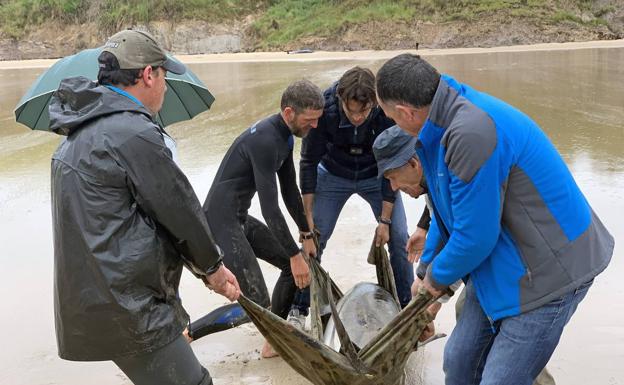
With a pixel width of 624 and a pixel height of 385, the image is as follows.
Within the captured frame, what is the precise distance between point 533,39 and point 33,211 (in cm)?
3112

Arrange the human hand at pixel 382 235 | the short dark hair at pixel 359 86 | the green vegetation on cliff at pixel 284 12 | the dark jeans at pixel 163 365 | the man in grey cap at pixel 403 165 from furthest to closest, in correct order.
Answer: the green vegetation on cliff at pixel 284 12 < the human hand at pixel 382 235 < the short dark hair at pixel 359 86 < the man in grey cap at pixel 403 165 < the dark jeans at pixel 163 365

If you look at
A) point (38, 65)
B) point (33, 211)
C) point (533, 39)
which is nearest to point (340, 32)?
point (533, 39)

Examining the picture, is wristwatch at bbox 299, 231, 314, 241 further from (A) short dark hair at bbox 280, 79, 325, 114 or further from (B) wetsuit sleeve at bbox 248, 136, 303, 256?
(A) short dark hair at bbox 280, 79, 325, 114

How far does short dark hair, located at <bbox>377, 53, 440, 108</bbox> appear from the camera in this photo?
2.33 metres

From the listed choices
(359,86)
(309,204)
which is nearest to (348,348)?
(359,86)

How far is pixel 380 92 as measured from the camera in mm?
2398

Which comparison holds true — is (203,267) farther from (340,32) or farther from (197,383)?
(340,32)

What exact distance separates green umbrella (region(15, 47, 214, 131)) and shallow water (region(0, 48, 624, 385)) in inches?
59.4

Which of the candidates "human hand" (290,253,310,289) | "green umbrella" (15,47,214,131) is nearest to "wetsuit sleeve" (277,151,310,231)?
"human hand" (290,253,310,289)

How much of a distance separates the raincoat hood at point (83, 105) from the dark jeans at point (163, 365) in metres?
0.90

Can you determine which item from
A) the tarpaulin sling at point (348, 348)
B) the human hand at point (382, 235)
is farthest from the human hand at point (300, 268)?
the tarpaulin sling at point (348, 348)

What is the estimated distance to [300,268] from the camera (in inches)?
155

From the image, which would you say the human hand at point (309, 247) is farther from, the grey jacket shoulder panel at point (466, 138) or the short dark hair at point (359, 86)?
the grey jacket shoulder panel at point (466, 138)

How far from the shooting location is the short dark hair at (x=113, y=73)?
2.59 meters
